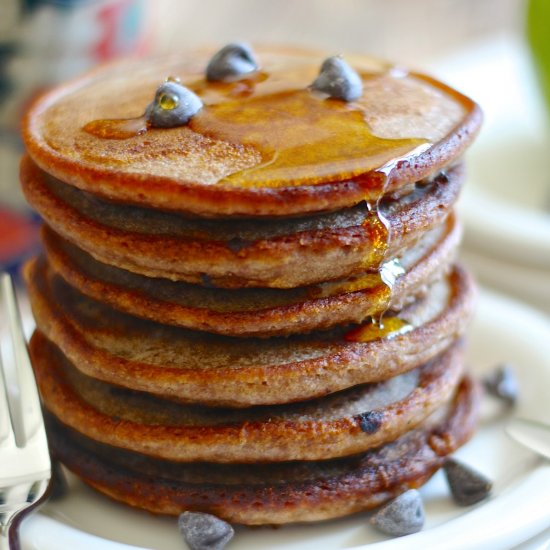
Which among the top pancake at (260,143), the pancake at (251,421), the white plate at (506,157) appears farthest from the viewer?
the white plate at (506,157)

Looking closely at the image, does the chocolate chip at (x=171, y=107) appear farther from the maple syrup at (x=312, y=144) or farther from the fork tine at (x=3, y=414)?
the fork tine at (x=3, y=414)

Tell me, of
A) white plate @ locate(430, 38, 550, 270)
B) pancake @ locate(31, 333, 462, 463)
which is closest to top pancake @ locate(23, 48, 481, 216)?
pancake @ locate(31, 333, 462, 463)

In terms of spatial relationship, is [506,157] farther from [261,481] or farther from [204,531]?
[204,531]

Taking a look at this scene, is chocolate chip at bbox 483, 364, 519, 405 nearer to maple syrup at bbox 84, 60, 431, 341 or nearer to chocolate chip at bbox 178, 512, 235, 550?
maple syrup at bbox 84, 60, 431, 341

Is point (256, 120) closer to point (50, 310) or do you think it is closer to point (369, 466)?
point (50, 310)

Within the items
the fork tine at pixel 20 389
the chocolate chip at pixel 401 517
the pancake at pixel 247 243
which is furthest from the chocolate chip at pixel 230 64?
the chocolate chip at pixel 401 517
